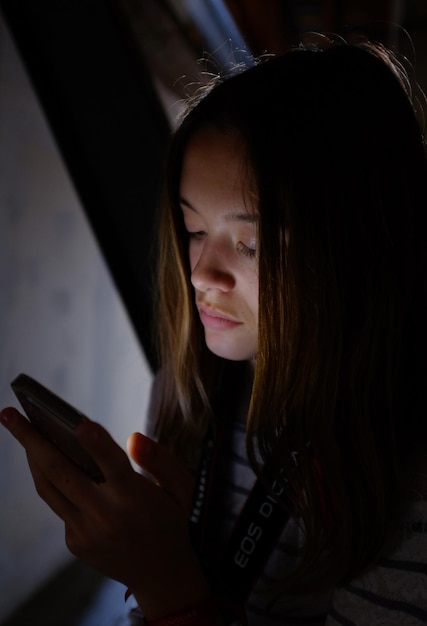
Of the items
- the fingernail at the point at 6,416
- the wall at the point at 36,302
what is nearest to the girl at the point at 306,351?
the fingernail at the point at 6,416

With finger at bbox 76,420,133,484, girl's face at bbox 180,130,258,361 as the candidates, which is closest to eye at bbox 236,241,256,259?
girl's face at bbox 180,130,258,361

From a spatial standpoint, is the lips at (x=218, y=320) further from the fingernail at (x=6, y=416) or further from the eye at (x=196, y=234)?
the fingernail at (x=6, y=416)

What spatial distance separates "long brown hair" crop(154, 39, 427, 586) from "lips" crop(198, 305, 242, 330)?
50 millimetres

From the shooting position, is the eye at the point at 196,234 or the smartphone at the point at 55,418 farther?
the eye at the point at 196,234

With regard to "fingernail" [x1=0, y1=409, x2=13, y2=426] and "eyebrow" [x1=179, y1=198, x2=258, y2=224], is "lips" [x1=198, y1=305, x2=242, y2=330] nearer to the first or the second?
"eyebrow" [x1=179, y1=198, x2=258, y2=224]

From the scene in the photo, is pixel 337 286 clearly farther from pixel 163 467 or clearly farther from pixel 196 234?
pixel 163 467

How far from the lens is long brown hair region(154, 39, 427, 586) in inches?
25.5

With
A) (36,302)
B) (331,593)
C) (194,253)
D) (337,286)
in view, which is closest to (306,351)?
(337,286)

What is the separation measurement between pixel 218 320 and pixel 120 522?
0.23 meters

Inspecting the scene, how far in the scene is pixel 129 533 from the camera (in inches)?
24.8

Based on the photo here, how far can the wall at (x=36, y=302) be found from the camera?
1.02 metres

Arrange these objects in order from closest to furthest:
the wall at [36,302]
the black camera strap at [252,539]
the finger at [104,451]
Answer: the finger at [104,451], the black camera strap at [252,539], the wall at [36,302]

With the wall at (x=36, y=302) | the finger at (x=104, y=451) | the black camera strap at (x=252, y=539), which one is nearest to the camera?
the finger at (x=104, y=451)

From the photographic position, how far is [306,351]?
674mm
